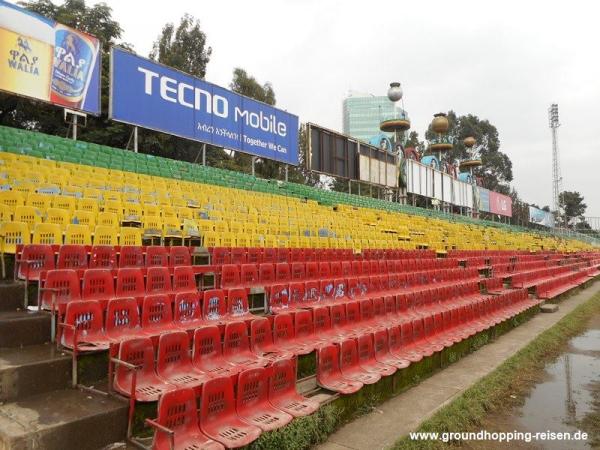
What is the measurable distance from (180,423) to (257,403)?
0.74m

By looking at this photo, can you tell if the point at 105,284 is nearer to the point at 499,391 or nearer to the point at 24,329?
the point at 24,329

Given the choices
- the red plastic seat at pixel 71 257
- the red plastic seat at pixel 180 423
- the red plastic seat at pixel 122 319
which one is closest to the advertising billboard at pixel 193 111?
the red plastic seat at pixel 71 257

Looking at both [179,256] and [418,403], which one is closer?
[418,403]

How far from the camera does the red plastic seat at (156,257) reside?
5871mm

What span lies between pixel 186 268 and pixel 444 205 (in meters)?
34.5

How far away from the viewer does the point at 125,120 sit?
43.4ft

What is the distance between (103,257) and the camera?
5.38 metres

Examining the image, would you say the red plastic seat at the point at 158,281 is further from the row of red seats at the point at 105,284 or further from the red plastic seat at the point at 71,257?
the red plastic seat at the point at 71,257

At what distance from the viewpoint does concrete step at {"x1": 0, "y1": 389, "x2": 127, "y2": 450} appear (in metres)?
2.45

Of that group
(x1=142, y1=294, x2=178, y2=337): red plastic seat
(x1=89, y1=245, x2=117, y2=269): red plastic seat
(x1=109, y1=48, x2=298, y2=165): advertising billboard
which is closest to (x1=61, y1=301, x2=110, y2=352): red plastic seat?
(x1=142, y1=294, x2=178, y2=337): red plastic seat

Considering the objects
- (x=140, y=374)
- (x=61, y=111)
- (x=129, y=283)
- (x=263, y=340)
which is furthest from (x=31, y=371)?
(x=61, y=111)

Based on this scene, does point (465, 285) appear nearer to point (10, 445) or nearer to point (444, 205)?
point (10, 445)

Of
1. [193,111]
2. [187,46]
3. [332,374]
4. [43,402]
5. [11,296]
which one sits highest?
[187,46]

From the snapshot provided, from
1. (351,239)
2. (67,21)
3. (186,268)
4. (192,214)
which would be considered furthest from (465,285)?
(67,21)
